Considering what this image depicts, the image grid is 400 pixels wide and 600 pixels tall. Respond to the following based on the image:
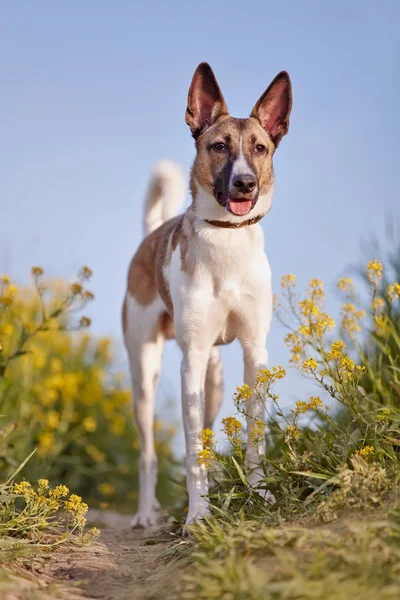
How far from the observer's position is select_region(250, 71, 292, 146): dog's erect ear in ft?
14.0

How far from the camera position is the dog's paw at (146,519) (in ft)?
16.8

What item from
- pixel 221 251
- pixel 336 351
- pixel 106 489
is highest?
Result: pixel 221 251

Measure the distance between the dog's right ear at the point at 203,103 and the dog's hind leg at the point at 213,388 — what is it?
5.33 ft

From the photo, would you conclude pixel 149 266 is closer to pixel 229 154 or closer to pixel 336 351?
pixel 229 154

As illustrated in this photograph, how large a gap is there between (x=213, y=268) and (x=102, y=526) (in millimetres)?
2375

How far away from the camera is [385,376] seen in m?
4.60

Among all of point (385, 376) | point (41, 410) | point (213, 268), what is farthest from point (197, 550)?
point (41, 410)

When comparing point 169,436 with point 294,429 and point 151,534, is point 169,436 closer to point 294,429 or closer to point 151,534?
point 151,534

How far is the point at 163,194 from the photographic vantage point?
586 centimetres

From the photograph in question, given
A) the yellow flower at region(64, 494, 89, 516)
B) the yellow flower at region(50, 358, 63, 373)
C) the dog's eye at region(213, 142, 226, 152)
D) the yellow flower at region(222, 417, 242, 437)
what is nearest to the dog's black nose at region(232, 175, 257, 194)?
the dog's eye at region(213, 142, 226, 152)

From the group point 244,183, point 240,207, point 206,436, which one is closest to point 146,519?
point 206,436

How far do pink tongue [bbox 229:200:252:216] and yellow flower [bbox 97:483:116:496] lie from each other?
5148 mm

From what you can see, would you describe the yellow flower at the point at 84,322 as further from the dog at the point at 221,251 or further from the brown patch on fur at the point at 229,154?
the brown patch on fur at the point at 229,154

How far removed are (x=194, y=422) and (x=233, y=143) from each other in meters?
1.63
